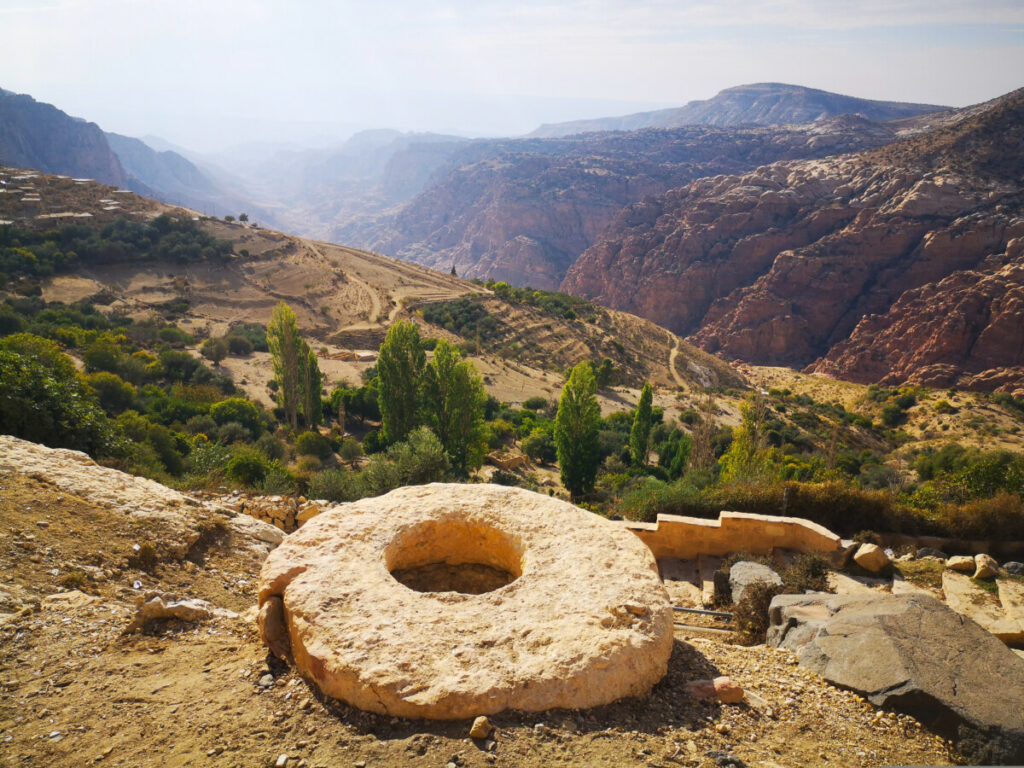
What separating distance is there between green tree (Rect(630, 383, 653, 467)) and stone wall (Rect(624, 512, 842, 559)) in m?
18.4

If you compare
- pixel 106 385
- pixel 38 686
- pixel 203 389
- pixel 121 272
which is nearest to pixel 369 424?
pixel 203 389

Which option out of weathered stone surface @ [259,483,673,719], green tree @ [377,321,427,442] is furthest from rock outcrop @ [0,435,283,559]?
green tree @ [377,321,427,442]

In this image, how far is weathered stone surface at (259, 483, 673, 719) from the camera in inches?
220

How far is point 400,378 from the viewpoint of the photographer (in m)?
26.8

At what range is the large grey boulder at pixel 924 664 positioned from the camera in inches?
217

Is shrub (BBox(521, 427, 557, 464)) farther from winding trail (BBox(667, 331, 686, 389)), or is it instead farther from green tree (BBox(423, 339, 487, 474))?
winding trail (BBox(667, 331, 686, 389))

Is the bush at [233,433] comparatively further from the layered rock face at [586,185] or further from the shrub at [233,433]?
the layered rock face at [586,185]

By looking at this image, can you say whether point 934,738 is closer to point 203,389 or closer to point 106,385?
point 106,385

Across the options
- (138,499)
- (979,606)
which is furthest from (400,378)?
(979,606)

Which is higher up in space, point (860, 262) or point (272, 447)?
point (860, 262)

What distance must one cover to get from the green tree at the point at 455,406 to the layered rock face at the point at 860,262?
61176mm

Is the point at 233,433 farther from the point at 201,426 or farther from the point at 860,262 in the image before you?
the point at 860,262

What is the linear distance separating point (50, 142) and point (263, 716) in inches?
7881

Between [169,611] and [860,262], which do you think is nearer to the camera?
[169,611]
